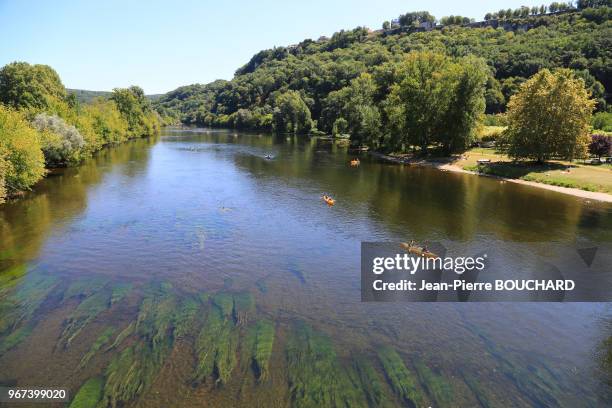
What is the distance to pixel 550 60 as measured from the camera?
150875mm

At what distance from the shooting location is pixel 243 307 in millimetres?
24750

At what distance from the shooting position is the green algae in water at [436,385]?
55.9 ft

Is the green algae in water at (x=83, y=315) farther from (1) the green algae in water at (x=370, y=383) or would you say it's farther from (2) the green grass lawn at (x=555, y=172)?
(2) the green grass lawn at (x=555, y=172)

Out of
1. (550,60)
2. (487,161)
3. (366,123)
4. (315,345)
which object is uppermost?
(550,60)

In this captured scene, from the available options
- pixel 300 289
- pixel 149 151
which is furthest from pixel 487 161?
pixel 149 151

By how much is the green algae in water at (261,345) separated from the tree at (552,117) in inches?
2423

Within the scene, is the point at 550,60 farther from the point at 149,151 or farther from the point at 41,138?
the point at 41,138

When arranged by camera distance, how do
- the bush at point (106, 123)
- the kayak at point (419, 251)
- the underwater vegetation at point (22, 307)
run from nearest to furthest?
the underwater vegetation at point (22, 307) < the kayak at point (419, 251) < the bush at point (106, 123)

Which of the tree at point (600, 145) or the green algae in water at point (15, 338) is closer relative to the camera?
the green algae in water at point (15, 338)

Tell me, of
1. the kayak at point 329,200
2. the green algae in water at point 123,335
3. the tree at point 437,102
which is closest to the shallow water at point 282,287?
the green algae in water at point 123,335

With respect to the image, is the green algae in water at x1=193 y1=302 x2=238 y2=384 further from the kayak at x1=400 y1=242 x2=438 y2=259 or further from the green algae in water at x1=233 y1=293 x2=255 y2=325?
the kayak at x1=400 y1=242 x2=438 y2=259

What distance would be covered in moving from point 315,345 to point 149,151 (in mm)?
100632

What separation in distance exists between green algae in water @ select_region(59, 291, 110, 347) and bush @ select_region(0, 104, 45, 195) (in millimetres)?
29136

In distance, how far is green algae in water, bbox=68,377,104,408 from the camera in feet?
53.9
